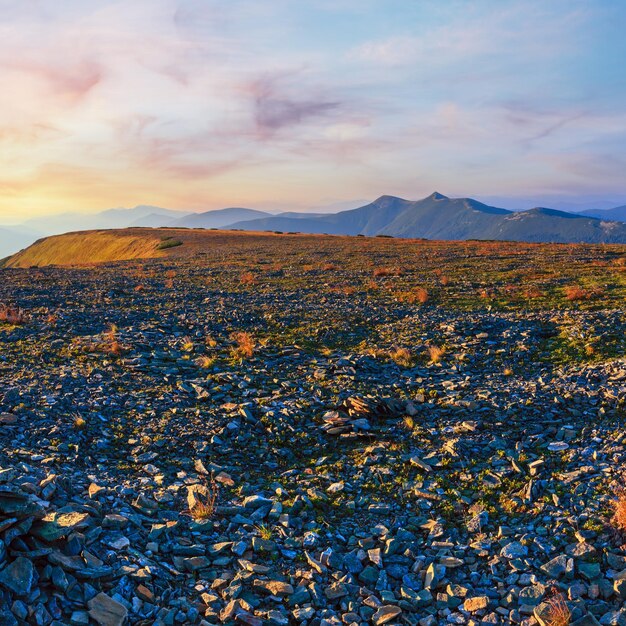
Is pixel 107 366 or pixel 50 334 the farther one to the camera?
pixel 50 334

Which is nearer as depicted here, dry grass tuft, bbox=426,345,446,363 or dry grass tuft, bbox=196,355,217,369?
dry grass tuft, bbox=196,355,217,369

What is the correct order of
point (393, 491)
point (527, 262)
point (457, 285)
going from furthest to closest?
1. point (527, 262)
2. point (457, 285)
3. point (393, 491)

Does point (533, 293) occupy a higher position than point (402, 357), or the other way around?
point (533, 293)

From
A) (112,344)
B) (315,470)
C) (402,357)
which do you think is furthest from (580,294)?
(112,344)

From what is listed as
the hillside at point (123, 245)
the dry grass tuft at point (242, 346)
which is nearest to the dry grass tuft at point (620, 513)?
the dry grass tuft at point (242, 346)

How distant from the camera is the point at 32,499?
7.78 m

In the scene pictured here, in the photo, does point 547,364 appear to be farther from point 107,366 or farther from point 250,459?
point 107,366

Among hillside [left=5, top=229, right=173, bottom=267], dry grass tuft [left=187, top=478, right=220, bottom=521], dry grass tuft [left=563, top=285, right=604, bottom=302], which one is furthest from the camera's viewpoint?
hillside [left=5, top=229, right=173, bottom=267]

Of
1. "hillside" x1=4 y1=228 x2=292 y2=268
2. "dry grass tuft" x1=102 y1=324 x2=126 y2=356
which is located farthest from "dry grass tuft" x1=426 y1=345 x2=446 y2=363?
"hillside" x1=4 y1=228 x2=292 y2=268

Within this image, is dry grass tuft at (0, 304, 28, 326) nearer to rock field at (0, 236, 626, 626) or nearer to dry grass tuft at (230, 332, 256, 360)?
rock field at (0, 236, 626, 626)

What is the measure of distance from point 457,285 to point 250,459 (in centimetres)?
2469

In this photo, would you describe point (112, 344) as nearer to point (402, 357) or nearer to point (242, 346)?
point (242, 346)

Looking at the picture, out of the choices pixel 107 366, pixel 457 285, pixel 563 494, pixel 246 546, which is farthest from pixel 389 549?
pixel 457 285

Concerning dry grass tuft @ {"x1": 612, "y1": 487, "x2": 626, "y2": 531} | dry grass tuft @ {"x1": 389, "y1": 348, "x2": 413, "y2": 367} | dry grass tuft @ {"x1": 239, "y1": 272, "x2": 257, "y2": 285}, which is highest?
dry grass tuft @ {"x1": 239, "y1": 272, "x2": 257, "y2": 285}
